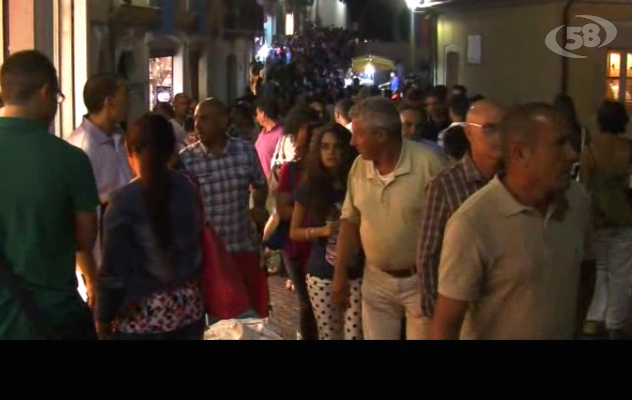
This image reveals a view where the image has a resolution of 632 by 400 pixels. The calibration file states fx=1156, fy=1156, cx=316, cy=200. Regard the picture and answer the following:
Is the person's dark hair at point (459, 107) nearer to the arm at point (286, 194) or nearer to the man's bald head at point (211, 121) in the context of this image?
the arm at point (286, 194)

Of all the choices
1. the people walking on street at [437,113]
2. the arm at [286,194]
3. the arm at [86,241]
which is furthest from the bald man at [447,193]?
the people walking on street at [437,113]

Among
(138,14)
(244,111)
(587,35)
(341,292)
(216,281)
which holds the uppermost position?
(138,14)

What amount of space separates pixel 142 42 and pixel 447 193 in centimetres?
1569

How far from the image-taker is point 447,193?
5.03 meters

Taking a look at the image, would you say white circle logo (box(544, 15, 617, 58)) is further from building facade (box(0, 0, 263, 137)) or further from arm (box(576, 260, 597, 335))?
arm (box(576, 260, 597, 335))

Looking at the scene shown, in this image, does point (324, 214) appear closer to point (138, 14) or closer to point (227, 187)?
point (227, 187)

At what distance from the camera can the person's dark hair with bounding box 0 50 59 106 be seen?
4664 mm

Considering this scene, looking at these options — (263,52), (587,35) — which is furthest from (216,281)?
(263,52)

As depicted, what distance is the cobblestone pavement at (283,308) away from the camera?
919 centimetres

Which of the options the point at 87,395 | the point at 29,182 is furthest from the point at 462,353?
the point at 29,182

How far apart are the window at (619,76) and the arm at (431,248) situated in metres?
16.2

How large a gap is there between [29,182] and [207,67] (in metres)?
23.1

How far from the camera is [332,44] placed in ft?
135

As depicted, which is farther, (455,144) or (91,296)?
(455,144)
